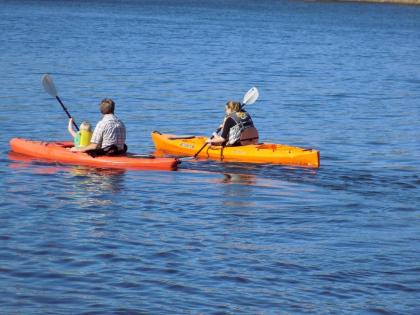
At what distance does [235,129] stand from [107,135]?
2.58 m

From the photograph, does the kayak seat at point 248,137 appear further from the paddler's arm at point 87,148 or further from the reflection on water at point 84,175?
the paddler's arm at point 87,148

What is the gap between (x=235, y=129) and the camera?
59.9 ft

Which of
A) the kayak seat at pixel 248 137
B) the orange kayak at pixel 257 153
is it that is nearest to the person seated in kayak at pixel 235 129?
the kayak seat at pixel 248 137

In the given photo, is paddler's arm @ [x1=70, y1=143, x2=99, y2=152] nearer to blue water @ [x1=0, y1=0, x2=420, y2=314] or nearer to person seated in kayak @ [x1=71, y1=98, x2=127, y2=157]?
person seated in kayak @ [x1=71, y1=98, x2=127, y2=157]

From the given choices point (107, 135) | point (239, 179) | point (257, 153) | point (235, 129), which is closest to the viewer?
point (107, 135)

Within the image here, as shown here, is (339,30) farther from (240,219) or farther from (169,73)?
(240,219)

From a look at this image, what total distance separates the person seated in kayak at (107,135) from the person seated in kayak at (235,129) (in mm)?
1995

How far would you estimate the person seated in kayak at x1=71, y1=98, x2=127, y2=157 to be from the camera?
1659 centimetres

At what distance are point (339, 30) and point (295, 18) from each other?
20420mm

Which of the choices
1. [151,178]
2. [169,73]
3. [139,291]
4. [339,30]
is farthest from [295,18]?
[139,291]

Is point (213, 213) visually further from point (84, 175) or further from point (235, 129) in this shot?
point (235, 129)

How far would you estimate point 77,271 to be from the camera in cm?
1125

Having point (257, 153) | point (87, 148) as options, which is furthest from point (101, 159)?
point (257, 153)

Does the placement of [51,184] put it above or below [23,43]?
below
